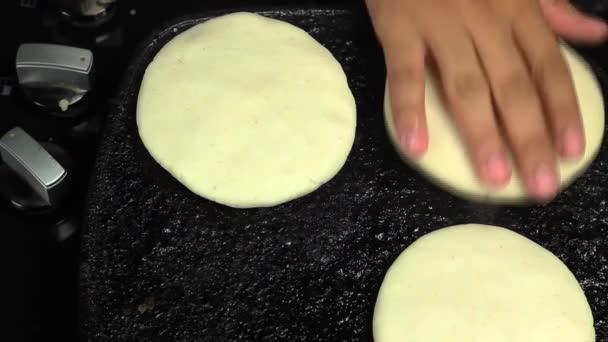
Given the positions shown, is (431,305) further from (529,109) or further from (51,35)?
(51,35)

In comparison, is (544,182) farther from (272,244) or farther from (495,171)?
(272,244)

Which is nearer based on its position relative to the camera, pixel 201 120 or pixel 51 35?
pixel 201 120

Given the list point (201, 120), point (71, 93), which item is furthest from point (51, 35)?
point (201, 120)

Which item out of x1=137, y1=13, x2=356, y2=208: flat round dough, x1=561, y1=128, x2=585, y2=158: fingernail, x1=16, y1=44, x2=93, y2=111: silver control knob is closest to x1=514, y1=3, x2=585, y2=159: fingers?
x1=561, y1=128, x2=585, y2=158: fingernail

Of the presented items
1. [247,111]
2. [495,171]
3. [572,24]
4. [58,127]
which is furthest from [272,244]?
[572,24]

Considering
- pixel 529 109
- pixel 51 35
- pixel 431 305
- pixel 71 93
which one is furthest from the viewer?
pixel 51 35
